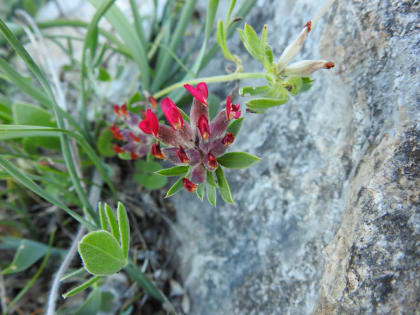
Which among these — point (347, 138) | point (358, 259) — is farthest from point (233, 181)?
point (358, 259)

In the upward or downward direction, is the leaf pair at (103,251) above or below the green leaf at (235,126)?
below

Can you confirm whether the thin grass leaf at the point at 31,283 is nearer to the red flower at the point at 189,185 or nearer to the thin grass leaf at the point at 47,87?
the thin grass leaf at the point at 47,87

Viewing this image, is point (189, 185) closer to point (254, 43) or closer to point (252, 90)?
point (252, 90)

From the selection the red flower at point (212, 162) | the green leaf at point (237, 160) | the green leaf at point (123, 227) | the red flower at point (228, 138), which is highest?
the red flower at point (228, 138)

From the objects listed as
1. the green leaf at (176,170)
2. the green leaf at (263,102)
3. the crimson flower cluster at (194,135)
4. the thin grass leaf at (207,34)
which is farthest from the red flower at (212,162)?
the thin grass leaf at (207,34)

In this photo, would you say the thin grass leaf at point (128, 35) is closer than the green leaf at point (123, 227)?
No

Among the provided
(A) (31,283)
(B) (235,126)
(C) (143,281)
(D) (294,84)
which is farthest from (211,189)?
(A) (31,283)

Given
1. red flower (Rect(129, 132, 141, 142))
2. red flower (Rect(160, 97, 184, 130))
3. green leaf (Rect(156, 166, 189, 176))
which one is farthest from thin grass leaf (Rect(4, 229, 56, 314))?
red flower (Rect(160, 97, 184, 130))

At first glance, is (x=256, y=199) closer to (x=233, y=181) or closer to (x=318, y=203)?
(x=233, y=181)
